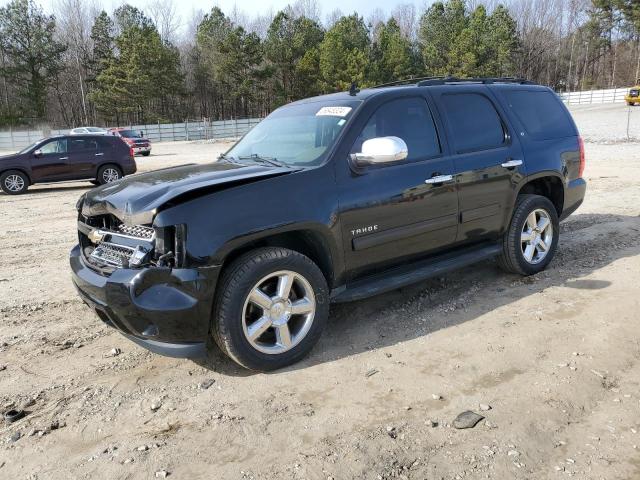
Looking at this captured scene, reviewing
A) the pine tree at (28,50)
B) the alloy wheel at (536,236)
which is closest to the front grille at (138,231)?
the alloy wheel at (536,236)

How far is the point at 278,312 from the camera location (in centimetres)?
355

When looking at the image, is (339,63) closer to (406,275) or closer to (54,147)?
(54,147)

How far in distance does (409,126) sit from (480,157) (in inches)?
30.5

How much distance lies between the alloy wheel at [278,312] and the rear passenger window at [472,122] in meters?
1.92

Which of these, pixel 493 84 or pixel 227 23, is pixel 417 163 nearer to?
pixel 493 84

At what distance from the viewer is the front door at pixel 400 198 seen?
12.7ft

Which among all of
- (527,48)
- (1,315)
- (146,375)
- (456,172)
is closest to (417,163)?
(456,172)

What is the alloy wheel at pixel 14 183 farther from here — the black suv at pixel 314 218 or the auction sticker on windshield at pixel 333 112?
the auction sticker on windshield at pixel 333 112

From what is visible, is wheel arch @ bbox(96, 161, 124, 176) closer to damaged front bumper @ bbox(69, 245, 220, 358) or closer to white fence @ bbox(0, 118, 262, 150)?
damaged front bumper @ bbox(69, 245, 220, 358)

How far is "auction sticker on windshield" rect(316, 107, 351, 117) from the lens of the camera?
4.12 meters

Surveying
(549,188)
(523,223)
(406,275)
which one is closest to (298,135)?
(406,275)

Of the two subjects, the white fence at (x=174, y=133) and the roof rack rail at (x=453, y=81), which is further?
the white fence at (x=174, y=133)

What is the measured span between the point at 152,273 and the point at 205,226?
412 millimetres

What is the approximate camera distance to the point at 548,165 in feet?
17.4
